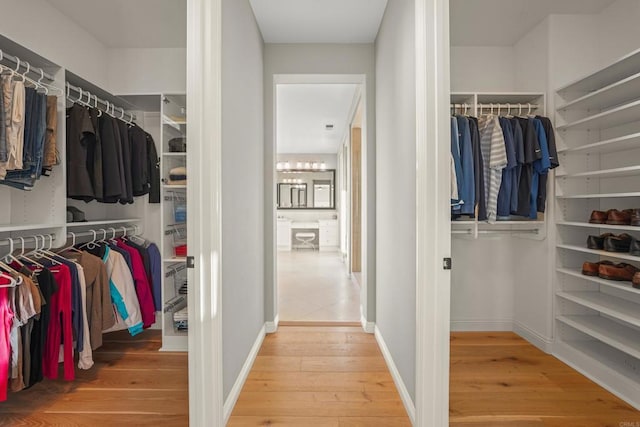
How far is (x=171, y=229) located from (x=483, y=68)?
10.0 ft

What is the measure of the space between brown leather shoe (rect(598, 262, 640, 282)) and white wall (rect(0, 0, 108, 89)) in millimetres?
3892

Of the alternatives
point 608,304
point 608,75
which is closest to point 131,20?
point 608,75

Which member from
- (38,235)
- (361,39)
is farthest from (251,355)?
(361,39)

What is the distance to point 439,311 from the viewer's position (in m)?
1.41

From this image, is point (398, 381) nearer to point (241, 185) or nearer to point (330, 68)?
point (241, 185)

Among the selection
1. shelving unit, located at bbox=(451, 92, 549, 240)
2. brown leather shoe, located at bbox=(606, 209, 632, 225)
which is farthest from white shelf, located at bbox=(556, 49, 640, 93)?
brown leather shoe, located at bbox=(606, 209, 632, 225)

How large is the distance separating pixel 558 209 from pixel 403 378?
1.75m

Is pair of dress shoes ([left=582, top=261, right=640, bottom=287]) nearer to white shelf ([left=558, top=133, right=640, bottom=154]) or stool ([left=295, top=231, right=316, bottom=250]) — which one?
white shelf ([left=558, top=133, right=640, bottom=154])

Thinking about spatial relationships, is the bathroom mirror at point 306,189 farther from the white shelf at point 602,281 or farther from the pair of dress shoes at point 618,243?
the pair of dress shoes at point 618,243

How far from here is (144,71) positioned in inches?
110

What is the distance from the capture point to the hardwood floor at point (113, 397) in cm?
169

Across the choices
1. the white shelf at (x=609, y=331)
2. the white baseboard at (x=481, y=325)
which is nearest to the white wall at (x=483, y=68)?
the white shelf at (x=609, y=331)

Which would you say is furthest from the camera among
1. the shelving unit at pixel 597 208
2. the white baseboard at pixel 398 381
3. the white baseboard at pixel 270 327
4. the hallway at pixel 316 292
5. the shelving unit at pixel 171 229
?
the hallway at pixel 316 292

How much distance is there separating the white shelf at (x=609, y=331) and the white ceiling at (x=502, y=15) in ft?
7.51
